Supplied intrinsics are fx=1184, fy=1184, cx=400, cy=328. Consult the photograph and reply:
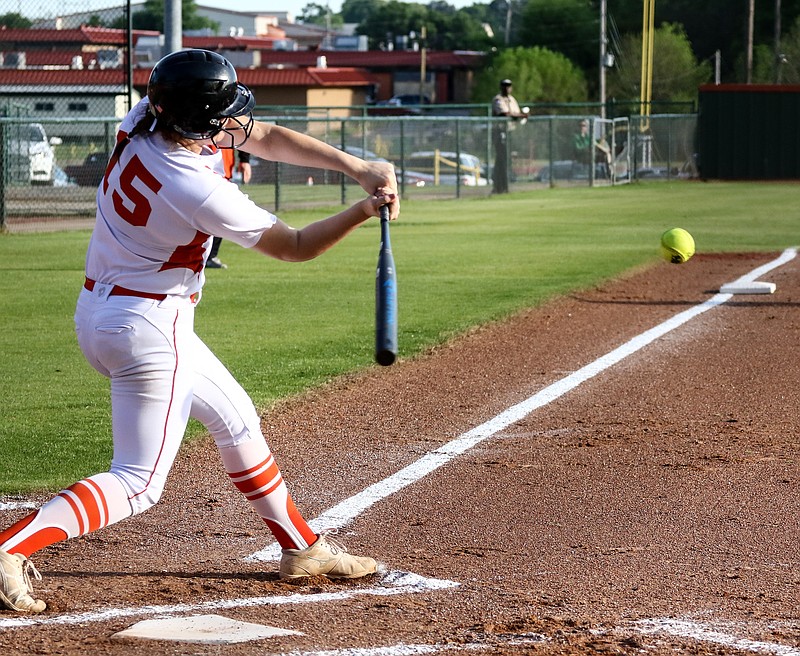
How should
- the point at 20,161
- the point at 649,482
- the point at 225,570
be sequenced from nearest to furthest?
1. the point at 225,570
2. the point at 649,482
3. the point at 20,161

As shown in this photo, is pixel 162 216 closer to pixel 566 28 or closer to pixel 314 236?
pixel 314 236

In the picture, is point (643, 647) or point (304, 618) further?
point (304, 618)

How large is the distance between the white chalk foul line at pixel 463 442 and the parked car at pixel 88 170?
13.2 metres

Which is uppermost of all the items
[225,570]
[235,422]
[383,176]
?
[383,176]

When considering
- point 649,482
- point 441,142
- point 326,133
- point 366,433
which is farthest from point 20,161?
point 649,482

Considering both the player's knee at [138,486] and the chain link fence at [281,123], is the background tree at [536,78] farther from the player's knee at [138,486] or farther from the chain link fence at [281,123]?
the player's knee at [138,486]

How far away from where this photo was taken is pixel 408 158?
2769 centimetres

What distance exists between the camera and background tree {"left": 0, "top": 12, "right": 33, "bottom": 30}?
66.2 feet

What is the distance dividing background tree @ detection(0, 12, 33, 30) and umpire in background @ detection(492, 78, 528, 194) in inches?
407

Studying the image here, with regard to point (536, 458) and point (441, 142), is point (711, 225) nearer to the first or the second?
point (441, 142)

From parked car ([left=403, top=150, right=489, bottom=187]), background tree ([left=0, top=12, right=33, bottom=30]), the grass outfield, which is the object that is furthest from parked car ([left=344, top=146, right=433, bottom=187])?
background tree ([left=0, top=12, right=33, bottom=30])

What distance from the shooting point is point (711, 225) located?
64.8 ft

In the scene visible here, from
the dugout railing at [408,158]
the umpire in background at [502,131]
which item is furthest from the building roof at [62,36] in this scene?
the umpire in background at [502,131]

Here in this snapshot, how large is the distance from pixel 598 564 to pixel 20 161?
17.2 meters
